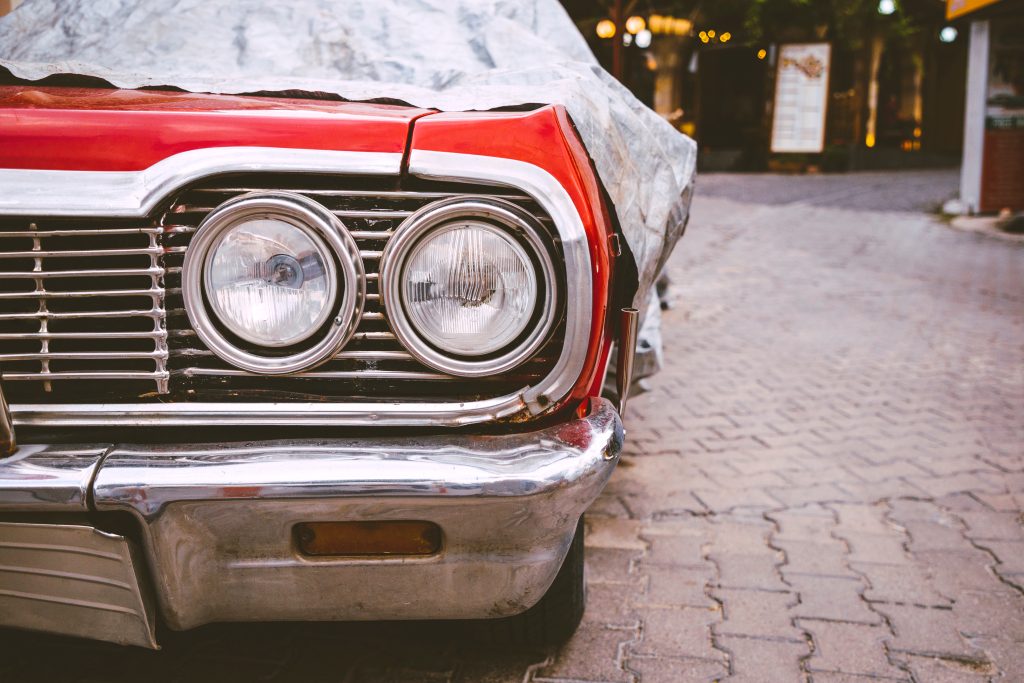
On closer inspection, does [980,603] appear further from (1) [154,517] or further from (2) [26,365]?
(2) [26,365]

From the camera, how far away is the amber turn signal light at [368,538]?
5.08 feet

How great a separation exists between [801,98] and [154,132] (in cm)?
1862

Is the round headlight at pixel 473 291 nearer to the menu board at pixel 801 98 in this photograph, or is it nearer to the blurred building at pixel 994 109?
the blurred building at pixel 994 109

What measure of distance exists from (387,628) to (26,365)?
1.12m

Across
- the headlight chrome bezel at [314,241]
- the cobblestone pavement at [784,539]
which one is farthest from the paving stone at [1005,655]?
the headlight chrome bezel at [314,241]

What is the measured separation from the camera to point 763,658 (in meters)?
2.16

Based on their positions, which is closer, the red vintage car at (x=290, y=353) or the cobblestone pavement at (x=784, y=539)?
the red vintage car at (x=290, y=353)

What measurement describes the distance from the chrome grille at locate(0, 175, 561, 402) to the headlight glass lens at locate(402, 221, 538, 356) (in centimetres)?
6

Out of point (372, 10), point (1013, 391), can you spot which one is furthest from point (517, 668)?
point (1013, 391)

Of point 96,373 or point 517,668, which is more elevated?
point 96,373

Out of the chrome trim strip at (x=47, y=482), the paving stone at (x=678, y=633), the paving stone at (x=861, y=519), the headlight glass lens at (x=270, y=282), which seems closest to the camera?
the chrome trim strip at (x=47, y=482)

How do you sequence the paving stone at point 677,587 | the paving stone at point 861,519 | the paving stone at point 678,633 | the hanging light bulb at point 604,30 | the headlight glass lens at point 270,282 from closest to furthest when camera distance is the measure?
the headlight glass lens at point 270,282 < the paving stone at point 678,633 < the paving stone at point 677,587 < the paving stone at point 861,519 < the hanging light bulb at point 604,30

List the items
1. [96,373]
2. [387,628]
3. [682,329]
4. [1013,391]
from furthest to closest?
[682,329] < [1013,391] < [387,628] < [96,373]

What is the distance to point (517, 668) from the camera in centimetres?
210
